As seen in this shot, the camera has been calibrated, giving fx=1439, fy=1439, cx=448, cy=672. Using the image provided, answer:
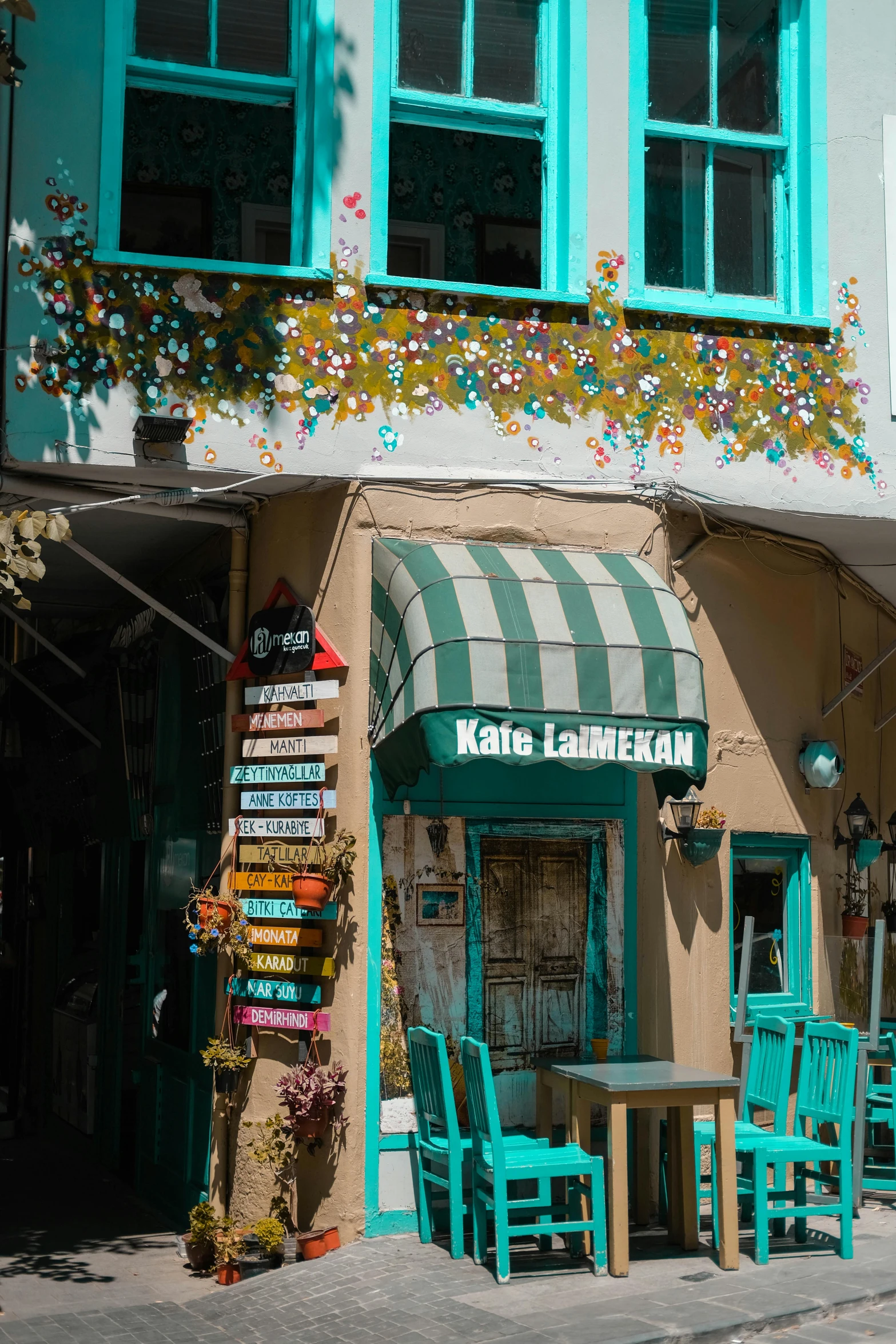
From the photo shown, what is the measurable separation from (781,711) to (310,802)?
11.0 feet

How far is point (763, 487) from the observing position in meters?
9.07

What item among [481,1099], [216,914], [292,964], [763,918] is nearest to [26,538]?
[216,914]

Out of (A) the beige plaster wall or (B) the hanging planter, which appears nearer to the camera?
(A) the beige plaster wall

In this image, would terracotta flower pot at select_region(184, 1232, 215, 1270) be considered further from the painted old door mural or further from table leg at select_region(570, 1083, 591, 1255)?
table leg at select_region(570, 1083, 591, 1255)

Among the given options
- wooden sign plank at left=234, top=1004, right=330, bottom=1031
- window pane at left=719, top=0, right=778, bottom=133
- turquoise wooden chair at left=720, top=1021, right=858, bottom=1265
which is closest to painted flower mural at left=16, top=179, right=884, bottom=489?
window pane at left=719, top=0, right=778, bottom=133

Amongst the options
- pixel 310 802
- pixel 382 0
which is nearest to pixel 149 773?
pixel 310 802

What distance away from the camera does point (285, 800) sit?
28.0ft

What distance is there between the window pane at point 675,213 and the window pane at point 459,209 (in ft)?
4.13

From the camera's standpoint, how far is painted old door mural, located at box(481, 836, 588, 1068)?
28.1 ft

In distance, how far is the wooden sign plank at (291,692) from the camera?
8367 mm

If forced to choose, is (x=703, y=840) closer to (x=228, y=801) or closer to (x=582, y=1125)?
(x=582, y=1125)

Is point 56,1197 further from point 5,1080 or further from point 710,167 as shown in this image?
point 710,167

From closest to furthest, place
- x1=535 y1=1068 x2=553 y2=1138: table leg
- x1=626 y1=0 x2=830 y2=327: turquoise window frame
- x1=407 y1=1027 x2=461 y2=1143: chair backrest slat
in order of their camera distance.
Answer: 1. x1=407 y1=1027 x2=461 y2=1143: chair backrest slat
2. x1=535 y1=1068 x2=553 y2=1138: table leg
3. x1=626 y1=0 x2=830 y2=327: turquoise window frame

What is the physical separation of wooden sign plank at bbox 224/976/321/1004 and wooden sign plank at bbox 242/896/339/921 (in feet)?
1.23
